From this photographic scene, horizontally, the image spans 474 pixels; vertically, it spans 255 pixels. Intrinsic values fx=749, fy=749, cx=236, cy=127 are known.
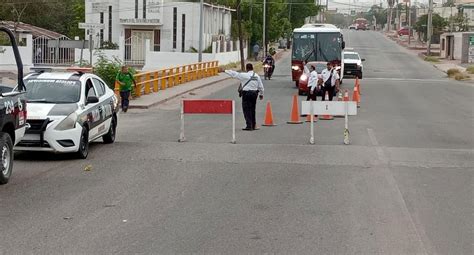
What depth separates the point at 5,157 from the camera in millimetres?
10742

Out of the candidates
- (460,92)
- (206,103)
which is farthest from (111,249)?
(460,92)

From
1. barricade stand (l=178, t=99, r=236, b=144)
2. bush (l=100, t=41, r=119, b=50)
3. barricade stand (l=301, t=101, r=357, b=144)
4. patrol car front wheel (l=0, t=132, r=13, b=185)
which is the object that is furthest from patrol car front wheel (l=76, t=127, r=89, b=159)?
bush (l=100, t=41, r=119, b=50)

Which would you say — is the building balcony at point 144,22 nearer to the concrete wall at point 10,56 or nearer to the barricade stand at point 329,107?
the concrete wall at point 10,56

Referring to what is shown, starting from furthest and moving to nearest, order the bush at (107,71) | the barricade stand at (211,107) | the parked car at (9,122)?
1. the bush at (107,71)
2. the barricade stand at (211,107)
3. the parked car at (9,122)

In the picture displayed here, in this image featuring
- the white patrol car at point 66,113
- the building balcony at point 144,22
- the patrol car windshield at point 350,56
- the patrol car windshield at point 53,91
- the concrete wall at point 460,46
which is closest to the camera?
the white patrol car at point 66,113

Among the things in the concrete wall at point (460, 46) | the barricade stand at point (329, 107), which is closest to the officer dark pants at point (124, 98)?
the barricade stand at point (329, 107)

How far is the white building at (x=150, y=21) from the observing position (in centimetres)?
6044

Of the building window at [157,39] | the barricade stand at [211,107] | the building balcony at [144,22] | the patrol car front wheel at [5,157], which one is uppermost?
the building balcony at [144,22]

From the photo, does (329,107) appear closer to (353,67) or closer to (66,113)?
(66,113)

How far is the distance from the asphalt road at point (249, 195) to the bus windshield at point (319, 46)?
60.1 ft

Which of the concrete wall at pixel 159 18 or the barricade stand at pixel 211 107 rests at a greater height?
the concrete wall at pixel 159 18

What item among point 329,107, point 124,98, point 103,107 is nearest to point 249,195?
point 103,107

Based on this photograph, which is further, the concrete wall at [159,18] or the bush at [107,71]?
the concrete wall at [159,18]

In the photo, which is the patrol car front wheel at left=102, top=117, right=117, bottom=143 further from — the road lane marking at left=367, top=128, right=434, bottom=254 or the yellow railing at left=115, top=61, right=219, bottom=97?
the yellow railing at left=115, top=61, right=219, bottom=97
